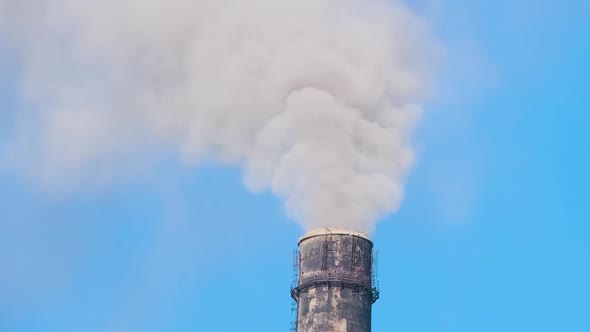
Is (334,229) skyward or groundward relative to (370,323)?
skyward

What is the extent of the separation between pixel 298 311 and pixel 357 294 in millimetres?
2828

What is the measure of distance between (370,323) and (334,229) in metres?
4.44

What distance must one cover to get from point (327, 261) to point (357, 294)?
76.4 inches

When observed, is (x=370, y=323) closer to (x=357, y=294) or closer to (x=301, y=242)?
(x=357, y=294)

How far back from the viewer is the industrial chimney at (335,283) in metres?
45.4

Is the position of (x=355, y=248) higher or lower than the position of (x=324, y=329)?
higher

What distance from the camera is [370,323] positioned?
46.6 metres

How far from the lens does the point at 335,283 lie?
4575 cm

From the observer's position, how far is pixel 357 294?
151 ft

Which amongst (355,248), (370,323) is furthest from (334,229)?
(370,323)

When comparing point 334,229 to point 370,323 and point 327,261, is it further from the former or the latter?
point 370,323

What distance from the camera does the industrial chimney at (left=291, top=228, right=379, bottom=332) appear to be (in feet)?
149

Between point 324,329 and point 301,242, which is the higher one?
point 301,242

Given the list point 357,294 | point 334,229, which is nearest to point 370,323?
point 357,294
